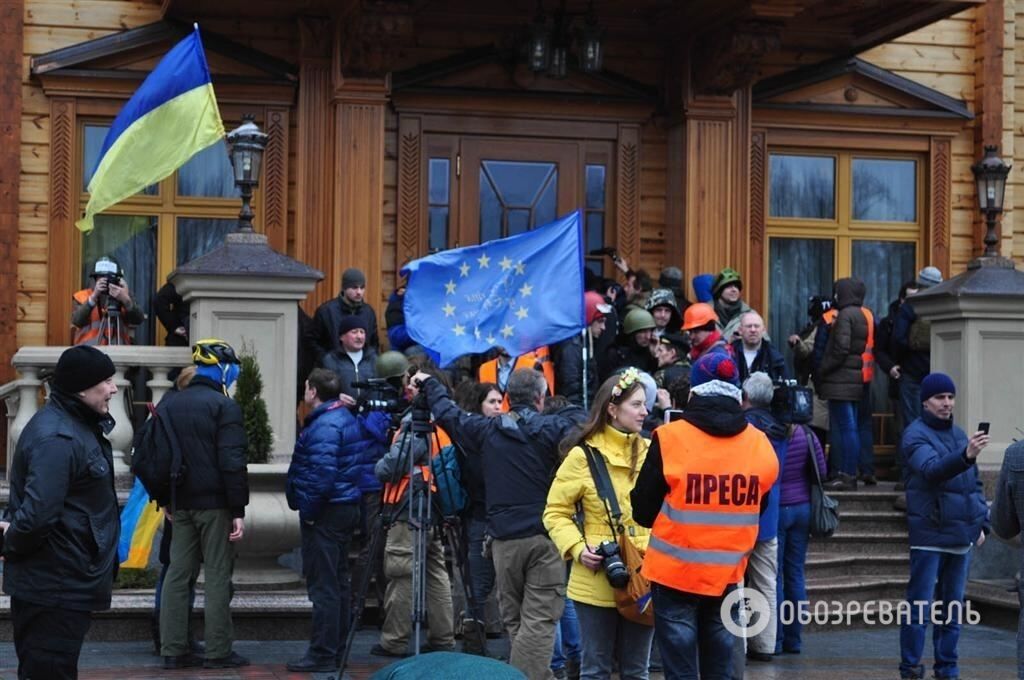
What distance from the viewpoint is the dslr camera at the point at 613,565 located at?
26.7 feet

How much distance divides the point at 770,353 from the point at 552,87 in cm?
462

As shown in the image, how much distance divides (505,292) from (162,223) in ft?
20.4

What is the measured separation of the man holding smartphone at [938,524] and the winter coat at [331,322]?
4.95 metres

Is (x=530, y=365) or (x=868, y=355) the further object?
(x=868, y=355)

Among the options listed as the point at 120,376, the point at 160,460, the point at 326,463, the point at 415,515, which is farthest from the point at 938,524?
the point at 120,376

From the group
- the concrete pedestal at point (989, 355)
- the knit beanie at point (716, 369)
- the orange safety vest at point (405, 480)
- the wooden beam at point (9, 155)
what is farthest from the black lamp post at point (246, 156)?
the concrete pedestal at point (989, 355)

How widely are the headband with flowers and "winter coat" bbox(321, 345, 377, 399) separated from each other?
4.83 m

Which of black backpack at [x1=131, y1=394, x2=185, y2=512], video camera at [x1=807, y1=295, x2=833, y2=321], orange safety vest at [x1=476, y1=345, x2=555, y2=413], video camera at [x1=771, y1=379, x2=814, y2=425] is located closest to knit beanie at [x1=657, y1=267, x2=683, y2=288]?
video camera at [x1=807, y1=295, x2=833, y2=321]

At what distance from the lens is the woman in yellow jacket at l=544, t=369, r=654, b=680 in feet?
27.3

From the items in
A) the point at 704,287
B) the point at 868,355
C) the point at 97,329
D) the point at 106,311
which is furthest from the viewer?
the point at 868,355

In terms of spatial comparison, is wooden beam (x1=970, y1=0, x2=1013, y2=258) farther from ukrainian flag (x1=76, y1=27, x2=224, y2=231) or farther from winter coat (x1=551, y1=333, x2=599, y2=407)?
ukrainian flag (x1=76, y1=27, x2=224, y2=231)

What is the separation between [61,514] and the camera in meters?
7.31

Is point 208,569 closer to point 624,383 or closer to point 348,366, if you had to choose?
point 348,366

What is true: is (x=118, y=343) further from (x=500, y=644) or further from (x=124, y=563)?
(x=500, y=644)
